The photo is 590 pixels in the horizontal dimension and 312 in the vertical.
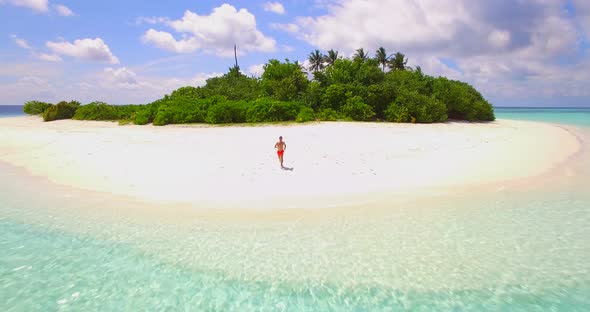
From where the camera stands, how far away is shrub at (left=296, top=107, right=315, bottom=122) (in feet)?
90.6

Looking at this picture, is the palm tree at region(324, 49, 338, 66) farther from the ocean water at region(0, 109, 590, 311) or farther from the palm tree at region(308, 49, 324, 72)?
the ocean water at region(0, 109, 590, 311)

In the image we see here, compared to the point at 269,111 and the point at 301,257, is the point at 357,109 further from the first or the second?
the point at 301,257

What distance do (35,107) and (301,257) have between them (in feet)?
160

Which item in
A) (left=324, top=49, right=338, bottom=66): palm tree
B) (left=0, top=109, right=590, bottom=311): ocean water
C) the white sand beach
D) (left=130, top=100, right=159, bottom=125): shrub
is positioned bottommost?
(left=0, top=109, right=590, bottom=311): ocean water

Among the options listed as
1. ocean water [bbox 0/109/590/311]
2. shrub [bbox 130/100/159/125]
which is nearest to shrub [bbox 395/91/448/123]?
shrub [bbox 130/100/159/125]

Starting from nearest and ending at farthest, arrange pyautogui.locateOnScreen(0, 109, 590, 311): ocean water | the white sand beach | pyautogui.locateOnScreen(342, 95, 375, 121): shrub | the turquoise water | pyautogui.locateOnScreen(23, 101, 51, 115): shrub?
pyautogui.locateOnScreen(0, 109, 590, 311): ocean water
the white sand beach
pyautogui.locateOnScreen(342, 95, 375, 121): shrub
pyautogui.locateOnScreen(23, 101, 51, 115): shrub
the turquoise water

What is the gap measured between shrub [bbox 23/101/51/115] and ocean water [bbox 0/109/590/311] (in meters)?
40.5

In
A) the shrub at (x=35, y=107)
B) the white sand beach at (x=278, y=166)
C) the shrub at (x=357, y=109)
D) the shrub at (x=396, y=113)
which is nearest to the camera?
the white sand beach at (x=278, y=166)

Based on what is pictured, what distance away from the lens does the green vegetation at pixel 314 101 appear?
28344mm

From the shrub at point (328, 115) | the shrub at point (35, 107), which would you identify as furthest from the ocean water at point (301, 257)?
the shrub at point (35, 107)

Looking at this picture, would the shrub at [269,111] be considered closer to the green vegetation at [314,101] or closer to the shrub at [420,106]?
the green vegetation at [314,101]

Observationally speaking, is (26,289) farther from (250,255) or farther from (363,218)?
(363,218)

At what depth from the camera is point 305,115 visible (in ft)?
91.8

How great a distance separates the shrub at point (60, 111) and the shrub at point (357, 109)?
95.3ft
